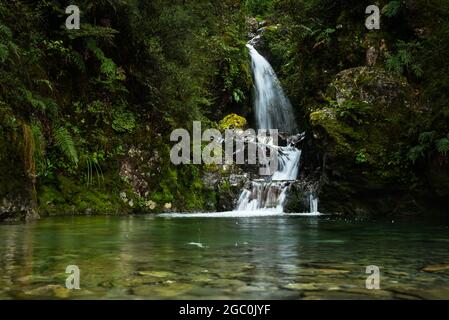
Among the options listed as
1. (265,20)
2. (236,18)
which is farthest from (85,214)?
(265,20)

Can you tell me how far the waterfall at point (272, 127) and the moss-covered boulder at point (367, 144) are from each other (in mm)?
1317

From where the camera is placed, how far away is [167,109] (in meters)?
16.2

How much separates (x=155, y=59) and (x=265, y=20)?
66.3 ft

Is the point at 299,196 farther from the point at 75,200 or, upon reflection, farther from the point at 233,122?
the point at 233,122

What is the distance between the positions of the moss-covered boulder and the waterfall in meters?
1.32

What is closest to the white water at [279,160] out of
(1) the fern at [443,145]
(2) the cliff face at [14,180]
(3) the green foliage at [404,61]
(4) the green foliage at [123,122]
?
(4) the green foliage at [123,122]

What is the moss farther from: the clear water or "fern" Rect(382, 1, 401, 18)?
"fern" Rect(382, 1, 401, 18)

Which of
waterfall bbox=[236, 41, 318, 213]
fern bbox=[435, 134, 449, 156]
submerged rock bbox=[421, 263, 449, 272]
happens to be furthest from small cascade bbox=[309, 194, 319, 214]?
submerged rock bbox=[421, 263, 449, 272]

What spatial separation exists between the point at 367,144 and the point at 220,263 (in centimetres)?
1019

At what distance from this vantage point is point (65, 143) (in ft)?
40.3

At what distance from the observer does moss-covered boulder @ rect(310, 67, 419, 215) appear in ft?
43.8

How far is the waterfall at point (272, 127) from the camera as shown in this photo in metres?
15.5

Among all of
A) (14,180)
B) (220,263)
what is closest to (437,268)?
(220,263)

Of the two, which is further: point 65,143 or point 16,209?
point 65,143
